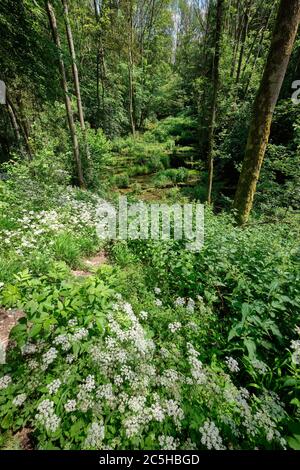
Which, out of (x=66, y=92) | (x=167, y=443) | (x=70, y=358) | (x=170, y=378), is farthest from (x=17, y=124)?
(x=167, y=443)

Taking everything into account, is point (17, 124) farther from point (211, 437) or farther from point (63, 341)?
point (211, 437)

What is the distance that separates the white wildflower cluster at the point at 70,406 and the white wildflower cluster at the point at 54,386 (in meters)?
0.15

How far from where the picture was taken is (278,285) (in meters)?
2.56

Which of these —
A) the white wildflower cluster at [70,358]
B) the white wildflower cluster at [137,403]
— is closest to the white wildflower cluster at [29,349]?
the white wildflower cluster at [70,358]

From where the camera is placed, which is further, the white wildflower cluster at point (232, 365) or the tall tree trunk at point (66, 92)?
the tall tree trunk at point (66, 92)

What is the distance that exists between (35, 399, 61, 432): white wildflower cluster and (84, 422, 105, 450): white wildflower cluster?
0.25 m

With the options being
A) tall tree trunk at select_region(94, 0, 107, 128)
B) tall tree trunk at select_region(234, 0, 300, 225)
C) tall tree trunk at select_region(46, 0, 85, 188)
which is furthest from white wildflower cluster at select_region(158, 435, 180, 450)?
tall tree trunk at select_region(94, 0, 107, 128)

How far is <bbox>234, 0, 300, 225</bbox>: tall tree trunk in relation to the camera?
354 cm

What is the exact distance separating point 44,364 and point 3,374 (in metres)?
0.43

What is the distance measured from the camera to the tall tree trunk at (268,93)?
3.54 meters

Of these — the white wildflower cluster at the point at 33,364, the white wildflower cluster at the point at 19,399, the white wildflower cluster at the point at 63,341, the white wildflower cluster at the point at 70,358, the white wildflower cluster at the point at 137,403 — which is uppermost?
the white wildflower cluster at the point at 63,341

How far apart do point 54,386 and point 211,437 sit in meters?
1.29

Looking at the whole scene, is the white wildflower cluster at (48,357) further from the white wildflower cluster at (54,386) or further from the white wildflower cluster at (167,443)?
the white wildflower cluster at (167,443)

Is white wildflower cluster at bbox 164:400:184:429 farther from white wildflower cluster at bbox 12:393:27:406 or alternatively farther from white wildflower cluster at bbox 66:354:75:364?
white wildflower cluster at bbox 12:393:27:406
